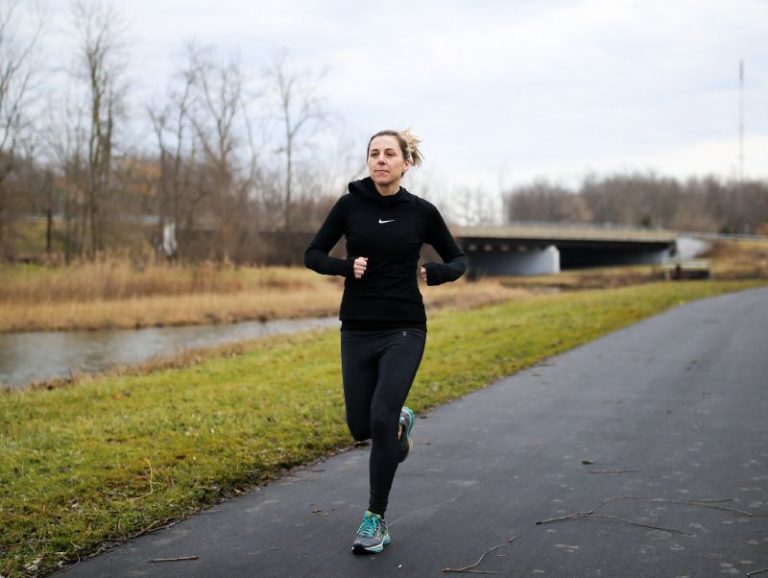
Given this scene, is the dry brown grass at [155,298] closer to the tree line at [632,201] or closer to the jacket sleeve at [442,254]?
the jacket sleeve at [442,254]

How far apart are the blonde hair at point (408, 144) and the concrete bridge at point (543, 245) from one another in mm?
53803

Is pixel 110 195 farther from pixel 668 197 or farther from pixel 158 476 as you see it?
pixel 668 197

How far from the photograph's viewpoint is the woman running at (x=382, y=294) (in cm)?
465

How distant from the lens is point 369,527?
4.51 metres

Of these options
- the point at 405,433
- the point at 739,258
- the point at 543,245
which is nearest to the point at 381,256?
the point at 405,433

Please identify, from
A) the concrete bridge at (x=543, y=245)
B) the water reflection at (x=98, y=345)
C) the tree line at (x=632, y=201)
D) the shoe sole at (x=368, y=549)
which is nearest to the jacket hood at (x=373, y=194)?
the shoe sole at (x=368, y=549)

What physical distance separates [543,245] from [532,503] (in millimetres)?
66589

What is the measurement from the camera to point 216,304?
27.5 metres

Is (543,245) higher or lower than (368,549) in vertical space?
higher

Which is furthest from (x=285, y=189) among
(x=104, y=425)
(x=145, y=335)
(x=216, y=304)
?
(x=104, y=425)

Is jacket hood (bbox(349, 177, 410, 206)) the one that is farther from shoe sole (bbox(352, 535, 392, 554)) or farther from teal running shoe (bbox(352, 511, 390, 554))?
shoe sole (bbox(352, 535, 392, 554))

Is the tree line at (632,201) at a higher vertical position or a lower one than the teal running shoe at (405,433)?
higher

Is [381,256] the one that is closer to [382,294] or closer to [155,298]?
[382,294]

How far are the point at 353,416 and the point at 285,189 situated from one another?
5297 cm
